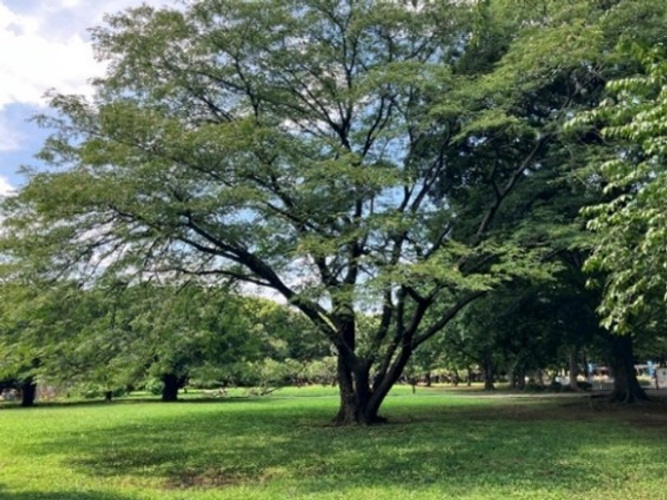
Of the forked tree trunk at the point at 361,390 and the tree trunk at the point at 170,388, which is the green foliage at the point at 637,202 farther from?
the tree trunk at the point at 170,388

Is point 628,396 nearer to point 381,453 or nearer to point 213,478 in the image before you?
point 381,453

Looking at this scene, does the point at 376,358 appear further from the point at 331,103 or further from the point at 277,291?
the point at 331,103

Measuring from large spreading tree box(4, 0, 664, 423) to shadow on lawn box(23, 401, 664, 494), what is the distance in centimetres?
300

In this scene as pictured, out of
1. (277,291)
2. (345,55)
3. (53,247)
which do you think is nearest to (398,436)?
(277,291)

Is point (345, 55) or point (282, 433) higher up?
point (345, 55)

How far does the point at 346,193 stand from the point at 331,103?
3668mm

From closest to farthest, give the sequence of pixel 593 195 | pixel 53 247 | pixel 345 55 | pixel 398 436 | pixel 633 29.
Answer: pixel 53 247 → pixel 633 29 → pixel 398 436 → pixel 593 195 → pixel 345 55

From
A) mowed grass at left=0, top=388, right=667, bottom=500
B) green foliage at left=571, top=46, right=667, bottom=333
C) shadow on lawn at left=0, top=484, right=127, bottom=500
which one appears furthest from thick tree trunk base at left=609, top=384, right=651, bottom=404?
shadow on lawn at left=0, top=484, right=127, bottom=500

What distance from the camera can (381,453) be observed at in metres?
12.3

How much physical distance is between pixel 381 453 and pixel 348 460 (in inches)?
42.2

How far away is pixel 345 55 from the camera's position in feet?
58.0

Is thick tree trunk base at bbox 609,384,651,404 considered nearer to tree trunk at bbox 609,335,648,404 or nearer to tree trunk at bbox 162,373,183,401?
tree trunk at bbox 609,335,648,404

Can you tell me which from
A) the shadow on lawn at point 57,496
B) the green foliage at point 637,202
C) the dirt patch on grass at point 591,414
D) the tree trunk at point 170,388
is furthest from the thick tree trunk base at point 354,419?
the tree trunk at point 170,388

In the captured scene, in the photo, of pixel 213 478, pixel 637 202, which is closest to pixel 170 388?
pixel 213 478
